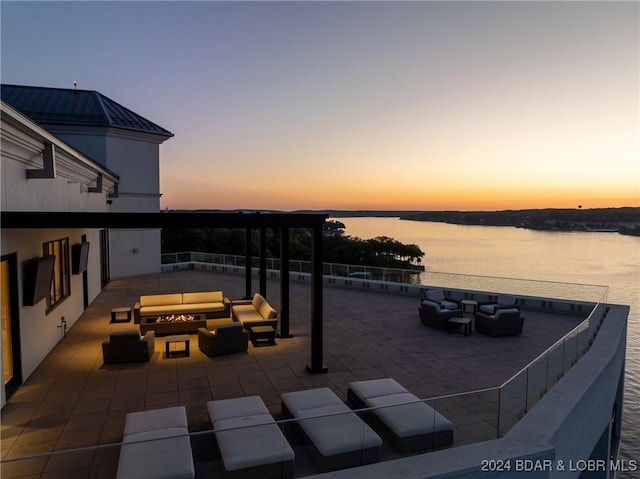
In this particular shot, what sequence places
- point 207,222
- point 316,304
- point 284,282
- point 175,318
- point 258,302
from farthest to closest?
point 258,302 → point 175,318 → point 284,282 → point 316,304 → point 207,222

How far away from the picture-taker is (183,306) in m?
11.7

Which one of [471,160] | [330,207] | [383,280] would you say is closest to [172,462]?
[383,280]

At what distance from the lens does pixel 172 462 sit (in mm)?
3820

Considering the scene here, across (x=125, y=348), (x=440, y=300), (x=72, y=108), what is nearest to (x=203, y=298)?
(x=125, y=348)

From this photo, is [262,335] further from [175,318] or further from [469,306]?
[469,306]

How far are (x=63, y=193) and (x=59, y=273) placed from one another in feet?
7.04

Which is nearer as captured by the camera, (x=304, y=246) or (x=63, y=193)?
(x=63, y=193)

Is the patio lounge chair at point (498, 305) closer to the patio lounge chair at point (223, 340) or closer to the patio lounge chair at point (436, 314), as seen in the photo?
the patio lounge chair at point (436, 314)

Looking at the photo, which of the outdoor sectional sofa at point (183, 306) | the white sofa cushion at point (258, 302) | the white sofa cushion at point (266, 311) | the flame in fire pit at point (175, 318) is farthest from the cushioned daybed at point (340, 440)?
the outdoor sectional sofa at point (183, 306)

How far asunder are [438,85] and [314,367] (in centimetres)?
1592

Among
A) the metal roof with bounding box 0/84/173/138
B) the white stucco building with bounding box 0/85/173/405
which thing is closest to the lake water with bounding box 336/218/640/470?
the white stucco building with bounding box 0/85/173/405

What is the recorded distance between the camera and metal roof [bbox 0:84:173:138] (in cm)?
1928

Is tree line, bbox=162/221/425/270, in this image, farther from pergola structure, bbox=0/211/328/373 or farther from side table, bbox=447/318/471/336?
pergola structure, bbox=0/211/328/373

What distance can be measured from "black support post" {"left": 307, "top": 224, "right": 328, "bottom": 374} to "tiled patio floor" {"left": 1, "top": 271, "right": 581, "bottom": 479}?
13.2 inches
